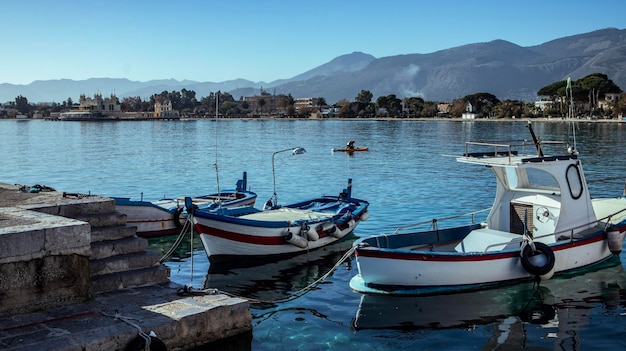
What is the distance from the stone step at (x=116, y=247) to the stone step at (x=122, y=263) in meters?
0.10

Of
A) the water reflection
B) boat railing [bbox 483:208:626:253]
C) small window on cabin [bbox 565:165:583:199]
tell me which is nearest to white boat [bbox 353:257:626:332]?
boat railing [bbox 483:208:626:253]

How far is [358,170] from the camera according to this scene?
51.1 m

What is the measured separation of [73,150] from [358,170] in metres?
43.1

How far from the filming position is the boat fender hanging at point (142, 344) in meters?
9.33

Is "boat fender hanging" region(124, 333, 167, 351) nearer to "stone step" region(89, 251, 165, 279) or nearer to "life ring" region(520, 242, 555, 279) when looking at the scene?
"stone step" region(89, 251, 165, 279)

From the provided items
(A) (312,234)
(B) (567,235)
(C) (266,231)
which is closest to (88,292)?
(C) (266,231)

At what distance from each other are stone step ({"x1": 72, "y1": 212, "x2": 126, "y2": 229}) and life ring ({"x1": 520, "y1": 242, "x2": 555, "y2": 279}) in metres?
9.52

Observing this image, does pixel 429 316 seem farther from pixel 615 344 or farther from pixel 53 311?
pixel 53 311

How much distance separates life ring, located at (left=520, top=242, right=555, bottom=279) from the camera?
15.6m

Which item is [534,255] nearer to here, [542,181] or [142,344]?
[542,181]

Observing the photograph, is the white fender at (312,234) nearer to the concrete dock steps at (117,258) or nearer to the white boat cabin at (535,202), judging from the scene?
the white boat cabin at (535,202)

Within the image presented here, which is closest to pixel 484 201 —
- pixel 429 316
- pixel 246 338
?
pixel 429 316

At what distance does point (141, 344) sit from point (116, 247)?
297 cm

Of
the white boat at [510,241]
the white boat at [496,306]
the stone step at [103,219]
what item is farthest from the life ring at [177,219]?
the stone step at [103,219]
